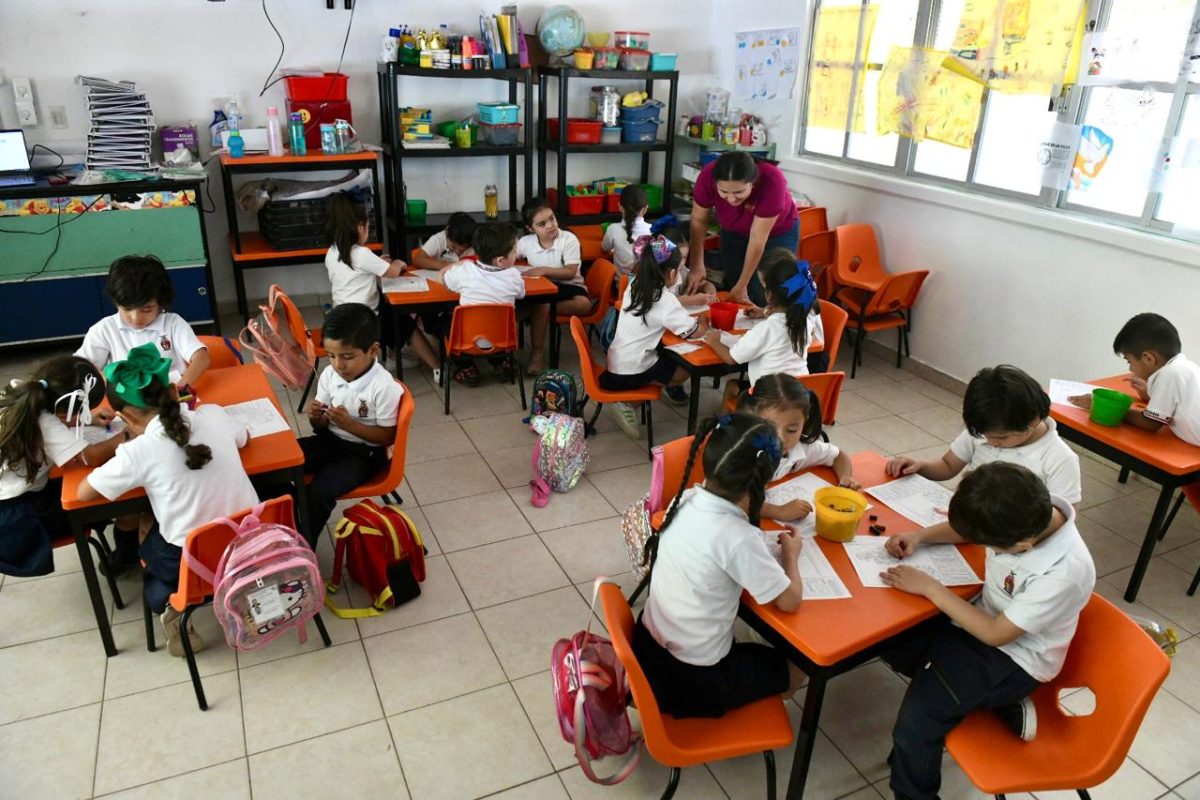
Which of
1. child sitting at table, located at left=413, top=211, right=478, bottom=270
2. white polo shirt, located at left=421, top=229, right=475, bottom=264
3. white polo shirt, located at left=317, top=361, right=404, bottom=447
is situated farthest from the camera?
white polo shirt, located at left=421, top=229, right=475, bottom=264

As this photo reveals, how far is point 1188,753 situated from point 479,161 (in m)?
5.60

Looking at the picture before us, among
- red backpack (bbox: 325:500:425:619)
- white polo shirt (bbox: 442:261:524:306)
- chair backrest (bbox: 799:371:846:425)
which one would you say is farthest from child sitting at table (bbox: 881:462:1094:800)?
white polo shirt (bbox: 442:261:524:306)

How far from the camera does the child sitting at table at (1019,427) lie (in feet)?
7.94

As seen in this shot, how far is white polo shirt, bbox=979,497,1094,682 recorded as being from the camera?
1.90 meters

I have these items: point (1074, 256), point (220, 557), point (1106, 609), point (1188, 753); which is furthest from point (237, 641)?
point (1074, 256)

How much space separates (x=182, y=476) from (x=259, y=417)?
48 cm

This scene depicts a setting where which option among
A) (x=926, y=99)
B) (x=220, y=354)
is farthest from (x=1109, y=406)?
(x=220, y=354)

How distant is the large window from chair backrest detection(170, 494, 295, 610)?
4218 mm

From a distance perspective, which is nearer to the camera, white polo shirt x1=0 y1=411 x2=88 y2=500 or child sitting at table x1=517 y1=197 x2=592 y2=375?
white polo shirt x1=0 y1=411 x2=88 y2=500

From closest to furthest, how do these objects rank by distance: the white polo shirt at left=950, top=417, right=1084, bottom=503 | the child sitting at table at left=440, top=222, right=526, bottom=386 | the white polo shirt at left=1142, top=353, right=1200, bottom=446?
the white polo shirt at left=950, top=417, right=1084, bottom=503 → the white polo shirt at left=1142, top=353, right=1200, bottom=446 → the child sitting at table at left=440, top=222, right=526, bottom=386

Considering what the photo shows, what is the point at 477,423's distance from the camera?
4.57 metres

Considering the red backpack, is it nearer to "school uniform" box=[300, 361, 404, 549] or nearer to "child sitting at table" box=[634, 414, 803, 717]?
"school uniform" box=[300, 361, 404, 549]

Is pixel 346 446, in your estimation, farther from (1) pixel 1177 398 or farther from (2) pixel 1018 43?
(2) pixel 1018 43

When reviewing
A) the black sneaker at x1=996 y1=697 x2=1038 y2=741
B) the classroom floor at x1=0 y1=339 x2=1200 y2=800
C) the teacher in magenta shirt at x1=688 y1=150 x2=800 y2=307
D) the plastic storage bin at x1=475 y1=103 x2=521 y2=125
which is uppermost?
the plastic storage bin at x1=475 y1=103 x2=521 y2=125
